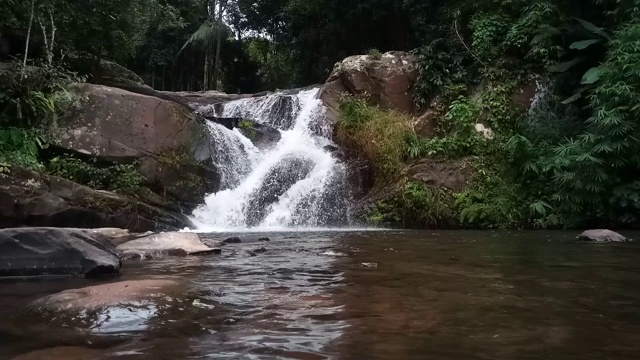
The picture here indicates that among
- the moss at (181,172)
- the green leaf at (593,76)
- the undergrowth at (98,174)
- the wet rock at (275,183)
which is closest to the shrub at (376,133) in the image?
the wet rock at (275,183)

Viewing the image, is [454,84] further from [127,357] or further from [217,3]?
[217,3]

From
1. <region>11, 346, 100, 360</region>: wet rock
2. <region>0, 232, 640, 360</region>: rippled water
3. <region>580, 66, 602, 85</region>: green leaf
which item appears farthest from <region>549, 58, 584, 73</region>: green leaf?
<region>11, 346, 100, 360</region>: wet rock

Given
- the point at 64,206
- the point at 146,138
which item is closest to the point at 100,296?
the point at 64,206

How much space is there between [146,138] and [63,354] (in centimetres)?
963

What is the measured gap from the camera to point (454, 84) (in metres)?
14.3

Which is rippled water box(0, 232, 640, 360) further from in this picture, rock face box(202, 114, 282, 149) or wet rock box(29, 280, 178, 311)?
rock face box(202, 114, 282, 149)

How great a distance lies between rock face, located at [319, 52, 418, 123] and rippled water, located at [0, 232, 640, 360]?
9791mm

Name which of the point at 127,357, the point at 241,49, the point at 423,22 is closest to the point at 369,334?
the point at 127,357

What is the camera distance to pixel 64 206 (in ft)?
29.9

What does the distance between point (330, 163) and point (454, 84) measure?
410 cm

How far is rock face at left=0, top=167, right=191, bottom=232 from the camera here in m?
8.75

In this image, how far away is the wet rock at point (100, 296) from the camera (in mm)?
3131

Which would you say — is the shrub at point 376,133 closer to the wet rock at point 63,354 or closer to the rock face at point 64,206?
the rock face at point 64,206

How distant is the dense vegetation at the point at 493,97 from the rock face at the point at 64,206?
750mm
